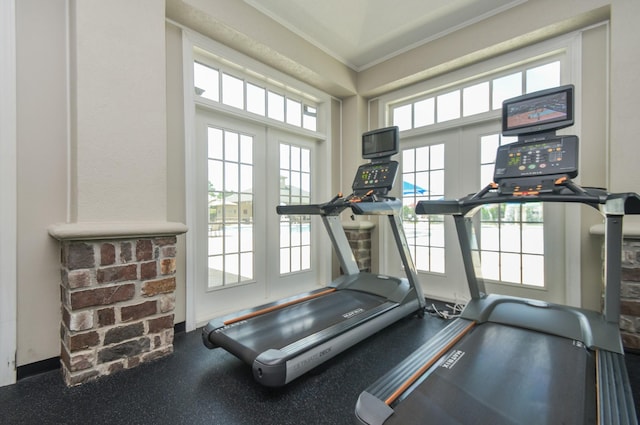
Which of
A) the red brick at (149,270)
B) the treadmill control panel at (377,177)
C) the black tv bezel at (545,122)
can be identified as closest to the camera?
the black tv bezel at (545,122)

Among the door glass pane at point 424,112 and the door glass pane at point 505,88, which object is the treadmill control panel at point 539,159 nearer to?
the door glass pane at point 505,88

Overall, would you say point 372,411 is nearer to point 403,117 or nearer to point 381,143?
point 381,143

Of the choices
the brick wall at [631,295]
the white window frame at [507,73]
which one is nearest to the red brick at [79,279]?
the white window frame at [507,73]

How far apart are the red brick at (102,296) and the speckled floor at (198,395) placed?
0.49m

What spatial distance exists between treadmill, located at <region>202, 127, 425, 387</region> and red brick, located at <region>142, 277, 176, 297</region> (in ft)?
1.33

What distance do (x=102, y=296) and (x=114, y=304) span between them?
93mm

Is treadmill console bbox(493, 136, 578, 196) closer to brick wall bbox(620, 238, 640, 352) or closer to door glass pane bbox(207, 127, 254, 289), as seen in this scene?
brick wall bbox(620, 238, 640, 352)

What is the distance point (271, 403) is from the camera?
1.59 m

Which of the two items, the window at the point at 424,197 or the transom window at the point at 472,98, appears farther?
the window at the point at 424,197

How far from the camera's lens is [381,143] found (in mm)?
2875

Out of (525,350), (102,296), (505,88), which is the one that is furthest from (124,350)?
(505,88)

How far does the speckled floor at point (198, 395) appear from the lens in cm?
149

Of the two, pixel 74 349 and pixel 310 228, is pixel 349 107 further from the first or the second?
pixel 74 349

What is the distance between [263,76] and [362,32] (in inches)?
49.9
